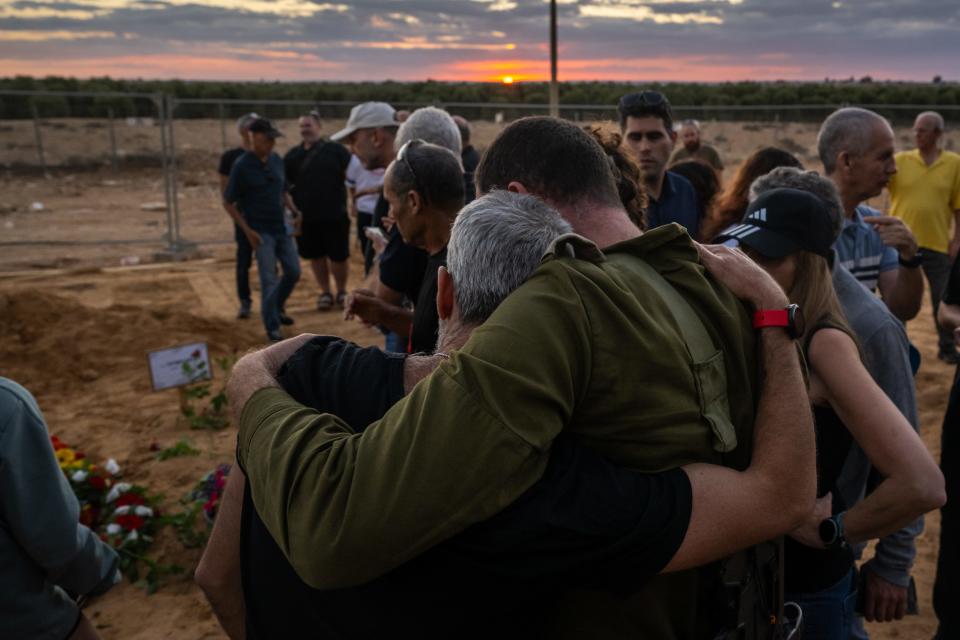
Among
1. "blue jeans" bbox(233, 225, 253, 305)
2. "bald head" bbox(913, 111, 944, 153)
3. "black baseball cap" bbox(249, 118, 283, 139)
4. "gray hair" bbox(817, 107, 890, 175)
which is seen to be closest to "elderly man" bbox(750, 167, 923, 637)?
"gray hair" bbox(817, 107, 890, 175)

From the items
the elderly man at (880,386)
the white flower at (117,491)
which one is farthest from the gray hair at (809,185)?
the white flower at (117,491)

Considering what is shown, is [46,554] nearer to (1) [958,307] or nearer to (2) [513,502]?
(2) [513,502]

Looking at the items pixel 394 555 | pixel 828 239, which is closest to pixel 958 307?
pixel 828 239

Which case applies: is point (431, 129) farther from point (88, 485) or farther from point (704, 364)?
point (704, 364)

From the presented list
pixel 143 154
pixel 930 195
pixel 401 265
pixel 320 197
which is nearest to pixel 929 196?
pixel 930 195

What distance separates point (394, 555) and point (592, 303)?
0.49 m

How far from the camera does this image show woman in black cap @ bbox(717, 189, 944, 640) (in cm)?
188

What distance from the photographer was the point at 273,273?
27.2 ft

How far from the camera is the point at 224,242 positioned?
14.0 metres

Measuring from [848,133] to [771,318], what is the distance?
2.74m

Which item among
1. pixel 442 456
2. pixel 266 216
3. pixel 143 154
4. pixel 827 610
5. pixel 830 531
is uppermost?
pixel 143 154

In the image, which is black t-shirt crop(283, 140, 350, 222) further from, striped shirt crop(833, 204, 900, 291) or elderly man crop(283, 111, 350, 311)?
striped shirt crop(833, 204, 900, 291)

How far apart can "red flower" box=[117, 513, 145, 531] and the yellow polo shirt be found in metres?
6.68

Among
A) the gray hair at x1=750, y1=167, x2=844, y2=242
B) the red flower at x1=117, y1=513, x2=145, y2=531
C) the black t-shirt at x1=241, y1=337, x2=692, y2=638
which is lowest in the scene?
the red flower at x1=117, y1=513, x2=145, y2=531
